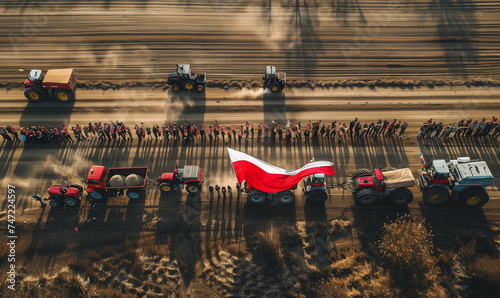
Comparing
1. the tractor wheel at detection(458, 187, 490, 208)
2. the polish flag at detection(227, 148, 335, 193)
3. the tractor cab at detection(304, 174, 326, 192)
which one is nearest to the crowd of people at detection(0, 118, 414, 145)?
the tractor cab at detection(304, 174, 326, 192)

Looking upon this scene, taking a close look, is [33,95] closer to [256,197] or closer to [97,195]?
[97,195]

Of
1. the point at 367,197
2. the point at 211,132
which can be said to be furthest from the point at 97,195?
the point at 367,197

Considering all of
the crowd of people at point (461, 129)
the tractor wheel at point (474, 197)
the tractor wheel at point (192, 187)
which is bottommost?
the tractor wheel at point (474, 197)

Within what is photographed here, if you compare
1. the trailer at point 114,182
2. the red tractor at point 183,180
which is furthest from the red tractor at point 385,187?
the trailer at point 114,182

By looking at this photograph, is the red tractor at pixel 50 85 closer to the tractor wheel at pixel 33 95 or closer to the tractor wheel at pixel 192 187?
the tractor wheel at pixel 33 95

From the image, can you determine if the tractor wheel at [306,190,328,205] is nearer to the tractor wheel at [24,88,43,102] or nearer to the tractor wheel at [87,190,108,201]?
the tractor wheel at [87,190,108,201]

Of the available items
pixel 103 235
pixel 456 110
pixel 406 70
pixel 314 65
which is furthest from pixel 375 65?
pixel 103 235
